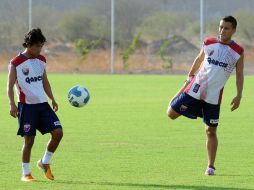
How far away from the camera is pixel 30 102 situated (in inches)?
437

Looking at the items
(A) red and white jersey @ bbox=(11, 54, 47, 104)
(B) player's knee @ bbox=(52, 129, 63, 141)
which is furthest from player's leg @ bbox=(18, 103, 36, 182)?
(B) player's knee @ bbox=(52, 129, 63, 141)

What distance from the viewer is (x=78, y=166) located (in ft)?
40.7

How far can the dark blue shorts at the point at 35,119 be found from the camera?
36.2ft

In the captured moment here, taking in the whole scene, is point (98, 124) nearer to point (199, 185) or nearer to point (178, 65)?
point (199, 185)

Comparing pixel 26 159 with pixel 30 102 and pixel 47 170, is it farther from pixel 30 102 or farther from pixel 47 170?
pixel 30 102

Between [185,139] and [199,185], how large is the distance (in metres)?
5.56

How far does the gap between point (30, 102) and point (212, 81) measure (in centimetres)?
249

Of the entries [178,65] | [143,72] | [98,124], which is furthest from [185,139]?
[178,65]

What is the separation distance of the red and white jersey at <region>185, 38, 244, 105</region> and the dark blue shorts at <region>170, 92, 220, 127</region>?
→ 0.08 m

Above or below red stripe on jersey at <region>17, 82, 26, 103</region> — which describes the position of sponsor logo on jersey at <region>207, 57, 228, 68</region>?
above

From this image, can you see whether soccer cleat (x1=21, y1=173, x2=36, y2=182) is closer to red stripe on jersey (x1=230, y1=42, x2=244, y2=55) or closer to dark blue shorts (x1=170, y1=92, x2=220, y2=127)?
dark blue shorts (x1=170, y1=92, x2=220, y2=127)

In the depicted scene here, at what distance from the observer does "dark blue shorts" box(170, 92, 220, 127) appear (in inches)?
471

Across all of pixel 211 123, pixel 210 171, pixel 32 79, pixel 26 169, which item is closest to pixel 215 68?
pixel 211 123

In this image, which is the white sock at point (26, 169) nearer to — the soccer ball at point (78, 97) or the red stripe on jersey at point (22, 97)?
the red stripe on jersey at point (22, 97)
